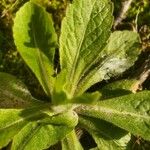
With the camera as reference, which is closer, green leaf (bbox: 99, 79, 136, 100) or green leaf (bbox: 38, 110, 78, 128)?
green leaf (bbox: 38, 110, 78, 128)

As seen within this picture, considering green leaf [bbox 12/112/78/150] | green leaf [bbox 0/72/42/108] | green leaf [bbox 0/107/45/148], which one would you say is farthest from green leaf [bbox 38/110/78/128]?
green leaf [bbox 0/72/42/108]

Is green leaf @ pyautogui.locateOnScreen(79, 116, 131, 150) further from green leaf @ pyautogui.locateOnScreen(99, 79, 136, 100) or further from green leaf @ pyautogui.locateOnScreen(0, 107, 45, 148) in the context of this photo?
green leaf @ pyautogui.locateOnScreen(0, 107, 45, 148)

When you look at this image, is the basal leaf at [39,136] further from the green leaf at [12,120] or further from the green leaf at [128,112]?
the green leaf at [128,112]

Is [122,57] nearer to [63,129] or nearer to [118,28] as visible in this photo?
[118,28]

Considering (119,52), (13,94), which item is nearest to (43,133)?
(13,94)

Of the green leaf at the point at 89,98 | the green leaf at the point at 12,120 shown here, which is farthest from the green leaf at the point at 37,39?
the green leaf at the point at 89,98

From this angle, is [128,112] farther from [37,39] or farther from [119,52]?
[37,39]

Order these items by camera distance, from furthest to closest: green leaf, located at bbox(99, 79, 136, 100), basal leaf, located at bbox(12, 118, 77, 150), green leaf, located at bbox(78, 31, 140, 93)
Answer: green leaf, located at bbox(78, 31, 140, 93) → green leaf, located at bbox(99, 79, 136, 100) → basal leaf, located at bbox(12, 118, 77, 150)

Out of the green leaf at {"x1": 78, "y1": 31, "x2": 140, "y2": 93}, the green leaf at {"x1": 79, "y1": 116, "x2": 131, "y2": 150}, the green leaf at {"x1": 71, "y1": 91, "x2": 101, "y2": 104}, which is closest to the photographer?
the green leaf at {"x1": 71, "y1": 91, "x2": 101, "y2": 104}
